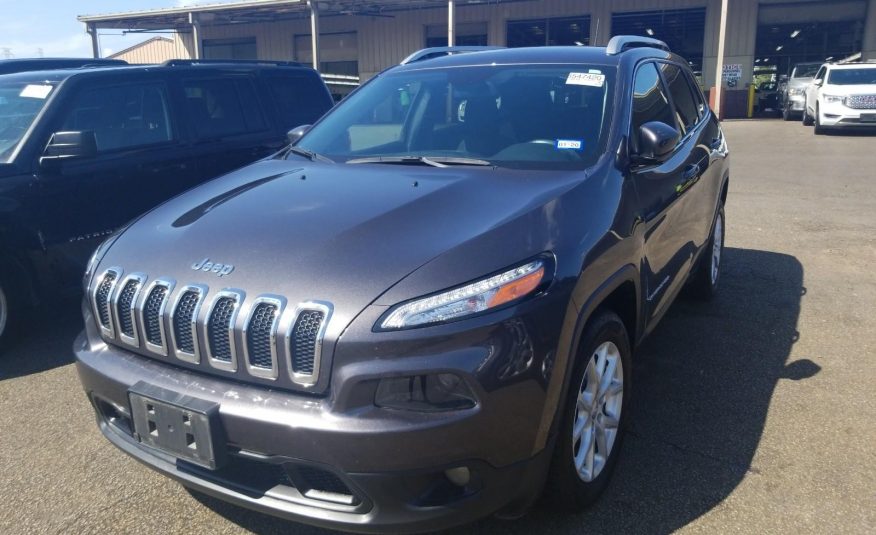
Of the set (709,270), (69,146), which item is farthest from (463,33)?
(69,146)

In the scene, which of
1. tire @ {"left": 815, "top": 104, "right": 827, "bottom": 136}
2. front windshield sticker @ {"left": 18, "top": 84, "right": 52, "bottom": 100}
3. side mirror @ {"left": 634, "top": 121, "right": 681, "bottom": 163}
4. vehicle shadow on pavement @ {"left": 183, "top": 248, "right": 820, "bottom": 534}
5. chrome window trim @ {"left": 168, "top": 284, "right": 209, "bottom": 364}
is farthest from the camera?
tire @ {"left": 815, "top": 104, "right": 827, "bottom": 136}

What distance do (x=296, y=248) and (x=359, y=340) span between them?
481 mm

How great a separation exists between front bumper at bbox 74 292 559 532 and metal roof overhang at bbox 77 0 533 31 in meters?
27.3

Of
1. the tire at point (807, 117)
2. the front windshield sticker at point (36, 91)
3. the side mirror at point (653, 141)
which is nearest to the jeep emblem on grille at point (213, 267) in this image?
the side mirror at point (653, 141)

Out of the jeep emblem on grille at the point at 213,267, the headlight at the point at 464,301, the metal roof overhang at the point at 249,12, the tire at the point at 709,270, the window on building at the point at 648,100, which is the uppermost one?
the metal roof overhang at the point at 249,12

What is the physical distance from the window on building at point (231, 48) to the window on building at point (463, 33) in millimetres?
9691

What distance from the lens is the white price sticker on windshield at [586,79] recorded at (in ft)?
11.6

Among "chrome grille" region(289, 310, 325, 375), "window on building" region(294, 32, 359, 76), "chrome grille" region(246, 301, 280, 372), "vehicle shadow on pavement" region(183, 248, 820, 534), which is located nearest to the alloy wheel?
"vehicle shadow on pavement" region(183, 248, 820, 534)

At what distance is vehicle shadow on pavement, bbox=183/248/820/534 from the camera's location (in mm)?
2762

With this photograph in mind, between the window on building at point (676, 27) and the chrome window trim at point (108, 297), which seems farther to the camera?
A: the window on building at point (676, 27)

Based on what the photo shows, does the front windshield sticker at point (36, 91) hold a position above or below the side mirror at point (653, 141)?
above

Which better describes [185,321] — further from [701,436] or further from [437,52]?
[437,52]

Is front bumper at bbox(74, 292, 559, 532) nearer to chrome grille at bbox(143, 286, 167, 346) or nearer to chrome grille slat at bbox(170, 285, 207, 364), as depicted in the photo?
chrome grille slat at bbox(170, 285, 207, 364)

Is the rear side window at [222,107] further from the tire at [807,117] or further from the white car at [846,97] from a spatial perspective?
the tire at [807,117]
